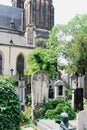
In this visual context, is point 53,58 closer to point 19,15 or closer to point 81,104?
point 81,104

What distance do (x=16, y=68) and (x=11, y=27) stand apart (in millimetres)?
11380

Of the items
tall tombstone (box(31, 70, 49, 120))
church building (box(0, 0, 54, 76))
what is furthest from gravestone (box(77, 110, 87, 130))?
church building (box(0, 0, 54, 76))

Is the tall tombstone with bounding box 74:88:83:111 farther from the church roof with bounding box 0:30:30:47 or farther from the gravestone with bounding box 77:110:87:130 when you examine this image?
the church roof with bounding box 0:30:30:47

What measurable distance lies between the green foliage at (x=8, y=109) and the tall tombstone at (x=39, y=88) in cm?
575

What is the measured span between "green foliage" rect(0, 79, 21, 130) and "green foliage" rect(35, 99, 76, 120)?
4282mm

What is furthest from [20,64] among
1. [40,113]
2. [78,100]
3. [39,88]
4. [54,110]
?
[54,110]

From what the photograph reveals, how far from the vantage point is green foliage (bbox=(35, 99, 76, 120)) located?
1311cm

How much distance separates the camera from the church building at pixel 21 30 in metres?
37.8

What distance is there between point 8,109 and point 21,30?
129ft

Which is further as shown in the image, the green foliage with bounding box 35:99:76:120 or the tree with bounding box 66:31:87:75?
the tree with bounding box 66:31:87:75

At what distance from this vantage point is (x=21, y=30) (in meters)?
47.0

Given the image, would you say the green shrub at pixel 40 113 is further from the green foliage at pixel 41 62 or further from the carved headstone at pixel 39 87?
the green foliage at pixel 41 62

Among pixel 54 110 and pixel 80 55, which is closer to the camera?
pixel 54 110

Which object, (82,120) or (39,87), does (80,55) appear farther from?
(82,120)
